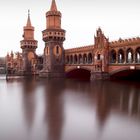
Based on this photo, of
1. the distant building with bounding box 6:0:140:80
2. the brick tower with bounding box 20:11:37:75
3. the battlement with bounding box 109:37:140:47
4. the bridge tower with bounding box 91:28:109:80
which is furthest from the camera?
the brick tower with bounding box 20:11:37:75

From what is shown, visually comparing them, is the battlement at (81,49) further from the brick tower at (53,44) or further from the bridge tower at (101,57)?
the bridge tower at (101,57)

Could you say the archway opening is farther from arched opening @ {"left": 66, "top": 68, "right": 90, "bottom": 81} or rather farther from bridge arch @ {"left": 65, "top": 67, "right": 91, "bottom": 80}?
arched opening @ {"left": 66, "top": 68, "right": 90, "bottom": 81}

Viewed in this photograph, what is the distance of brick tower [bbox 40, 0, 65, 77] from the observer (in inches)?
2138

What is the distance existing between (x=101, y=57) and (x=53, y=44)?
54.6ft

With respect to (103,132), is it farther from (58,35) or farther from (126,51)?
(58,35)

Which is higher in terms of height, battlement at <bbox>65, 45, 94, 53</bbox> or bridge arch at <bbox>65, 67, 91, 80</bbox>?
battlement at <bbox>65, 45, 94, 53</bbox>

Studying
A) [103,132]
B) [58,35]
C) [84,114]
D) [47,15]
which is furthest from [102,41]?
[103,132]

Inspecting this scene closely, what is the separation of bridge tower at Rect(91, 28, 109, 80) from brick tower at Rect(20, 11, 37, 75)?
108 feet

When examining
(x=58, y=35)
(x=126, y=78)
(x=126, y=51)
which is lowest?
(x=126, y=78)

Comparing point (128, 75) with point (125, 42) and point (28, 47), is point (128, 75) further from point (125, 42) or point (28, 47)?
point (28, 47)

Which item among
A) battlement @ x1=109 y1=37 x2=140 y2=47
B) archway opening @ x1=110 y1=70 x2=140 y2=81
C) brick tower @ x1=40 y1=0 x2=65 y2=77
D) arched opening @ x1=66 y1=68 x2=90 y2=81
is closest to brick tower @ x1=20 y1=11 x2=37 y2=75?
brick tower @ x1=40 y1=0 x2=65 y2=77

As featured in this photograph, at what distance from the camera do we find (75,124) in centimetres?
1067

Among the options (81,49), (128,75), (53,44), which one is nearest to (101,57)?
(128,75)

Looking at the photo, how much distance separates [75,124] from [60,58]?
46.0 m
